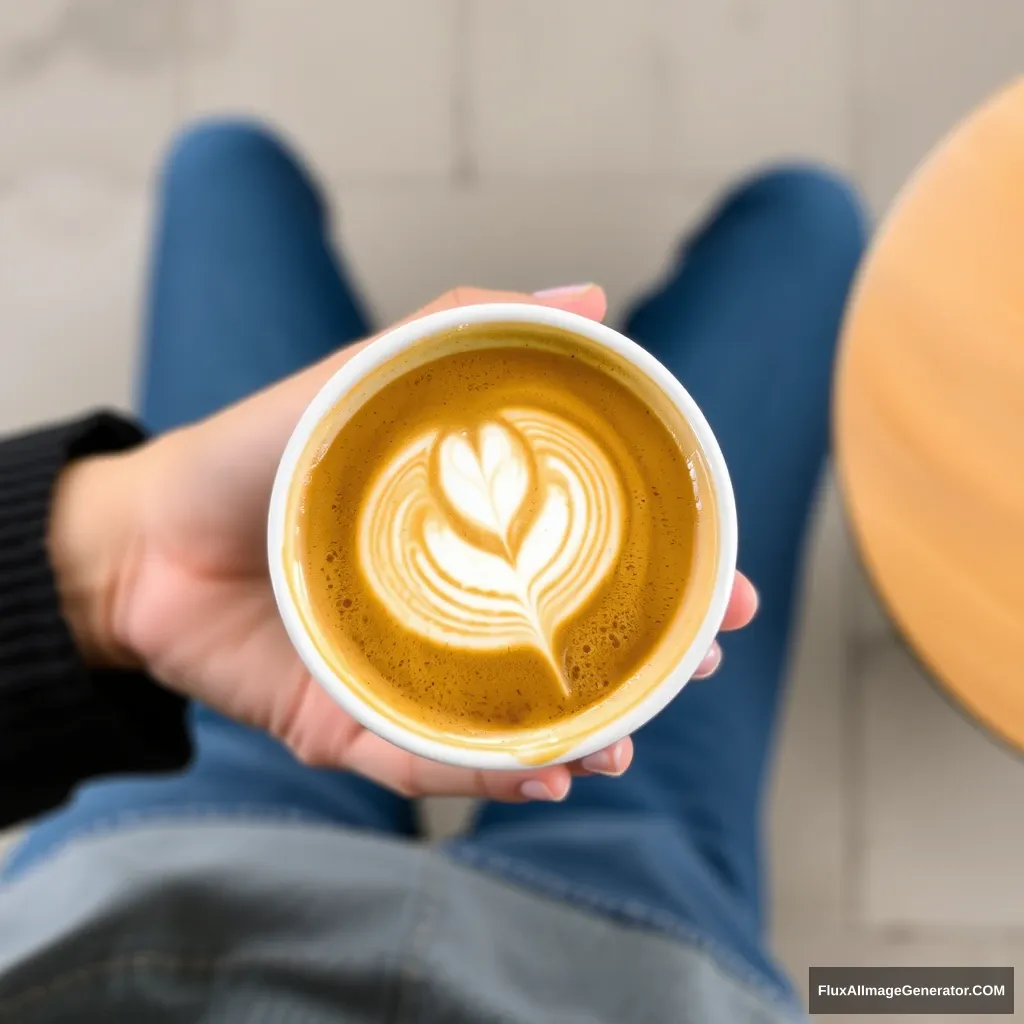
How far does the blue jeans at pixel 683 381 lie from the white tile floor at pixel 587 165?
19 centimetres

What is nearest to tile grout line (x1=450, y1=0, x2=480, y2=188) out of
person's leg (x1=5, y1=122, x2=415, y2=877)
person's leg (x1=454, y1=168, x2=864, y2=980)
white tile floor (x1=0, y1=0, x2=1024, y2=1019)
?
white tile floor (x1=0, y1=0, x2=1024, y2=1019)

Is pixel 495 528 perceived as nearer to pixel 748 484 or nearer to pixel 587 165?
pixel 748 484

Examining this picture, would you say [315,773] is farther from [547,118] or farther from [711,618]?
[547,118]

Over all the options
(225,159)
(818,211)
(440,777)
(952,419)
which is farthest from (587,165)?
(440,777)

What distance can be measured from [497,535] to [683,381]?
609mm

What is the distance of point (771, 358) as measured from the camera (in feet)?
3.72

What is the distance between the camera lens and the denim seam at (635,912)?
2.81 ft

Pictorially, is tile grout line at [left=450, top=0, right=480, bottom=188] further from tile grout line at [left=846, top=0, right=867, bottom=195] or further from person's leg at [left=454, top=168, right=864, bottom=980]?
tile grout line at [left=846, top=0, right=867, bottom=195]

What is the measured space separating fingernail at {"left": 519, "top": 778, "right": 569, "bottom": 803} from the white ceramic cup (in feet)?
0.39

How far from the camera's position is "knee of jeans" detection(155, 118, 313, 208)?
126cm

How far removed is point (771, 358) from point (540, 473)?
2.06 ft

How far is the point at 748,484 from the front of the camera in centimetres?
112

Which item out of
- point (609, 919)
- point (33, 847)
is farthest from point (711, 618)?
point (33, 847)

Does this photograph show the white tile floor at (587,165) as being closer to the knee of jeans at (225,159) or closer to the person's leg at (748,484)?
the knee of jeans at (225,159)
